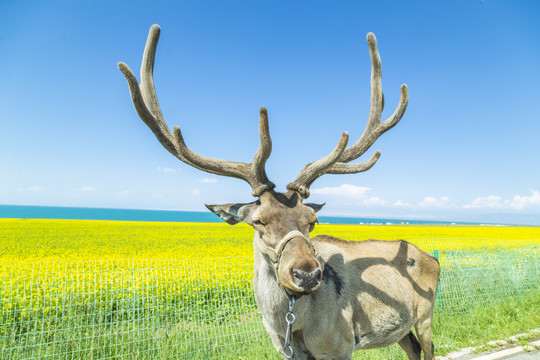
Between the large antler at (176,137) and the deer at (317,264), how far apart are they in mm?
11

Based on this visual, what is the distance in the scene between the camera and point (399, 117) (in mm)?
4789

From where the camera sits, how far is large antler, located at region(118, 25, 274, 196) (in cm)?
348

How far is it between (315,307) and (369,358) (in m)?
2.65

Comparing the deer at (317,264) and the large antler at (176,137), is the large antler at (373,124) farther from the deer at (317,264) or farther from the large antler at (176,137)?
the large antler at (176,137)

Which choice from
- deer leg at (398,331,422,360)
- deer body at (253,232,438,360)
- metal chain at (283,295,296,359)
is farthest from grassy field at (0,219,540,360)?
metal chain at (283,295,296,359)

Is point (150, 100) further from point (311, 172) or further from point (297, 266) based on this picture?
point (297, 266)

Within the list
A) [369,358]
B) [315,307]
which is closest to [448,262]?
[369,358]

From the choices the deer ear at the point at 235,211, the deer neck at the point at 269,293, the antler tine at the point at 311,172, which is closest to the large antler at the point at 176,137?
the deer ear at the point at 235,211

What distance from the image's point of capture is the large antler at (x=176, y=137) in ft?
11.4

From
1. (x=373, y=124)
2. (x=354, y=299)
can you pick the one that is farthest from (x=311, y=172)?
(x=373, y=124)

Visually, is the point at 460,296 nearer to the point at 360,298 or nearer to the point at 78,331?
the point at 360,298

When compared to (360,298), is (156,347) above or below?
below

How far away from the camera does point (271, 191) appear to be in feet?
11.7

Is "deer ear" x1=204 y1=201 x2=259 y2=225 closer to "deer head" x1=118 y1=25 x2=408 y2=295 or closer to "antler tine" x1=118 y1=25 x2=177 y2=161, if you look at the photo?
"deer head" x1=118 y1=25 x2=408 y2=295
